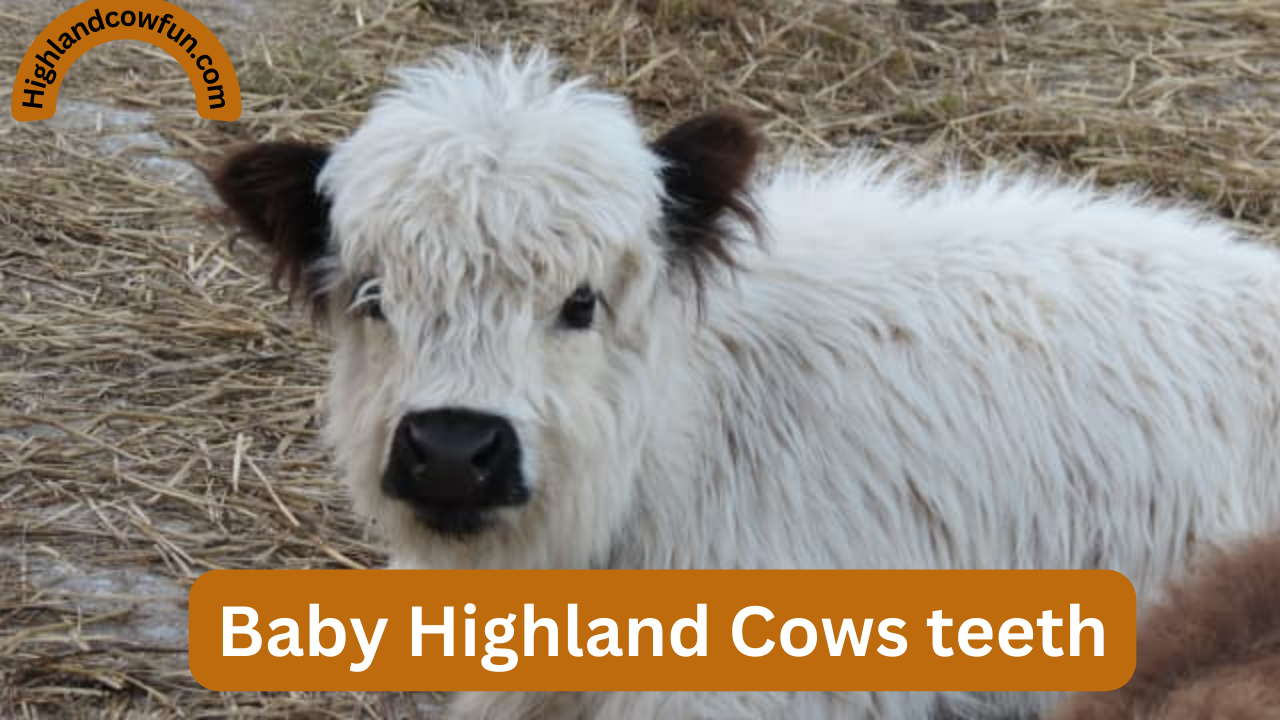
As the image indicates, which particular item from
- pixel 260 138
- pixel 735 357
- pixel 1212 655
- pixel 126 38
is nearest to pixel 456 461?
pixel 735 357

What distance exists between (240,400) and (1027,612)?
2.59m

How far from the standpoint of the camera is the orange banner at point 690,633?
4371 millimetres

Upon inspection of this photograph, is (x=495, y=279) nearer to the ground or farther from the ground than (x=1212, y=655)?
farther from the ground

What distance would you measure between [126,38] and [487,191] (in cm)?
480

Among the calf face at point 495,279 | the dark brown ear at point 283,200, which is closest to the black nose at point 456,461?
the calf face at point 495,279

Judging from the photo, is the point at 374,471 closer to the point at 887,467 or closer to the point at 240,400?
the point at 887,467

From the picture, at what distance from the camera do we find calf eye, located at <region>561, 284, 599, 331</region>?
403 cm

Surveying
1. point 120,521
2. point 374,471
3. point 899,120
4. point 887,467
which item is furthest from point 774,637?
point 899,120

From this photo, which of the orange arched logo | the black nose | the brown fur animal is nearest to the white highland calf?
the black nose

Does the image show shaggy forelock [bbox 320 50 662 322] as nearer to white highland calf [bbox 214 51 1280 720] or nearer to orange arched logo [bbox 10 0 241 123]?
white highland calf [bbox 214 51 1280 720]

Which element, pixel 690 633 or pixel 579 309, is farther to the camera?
pixel 690 633

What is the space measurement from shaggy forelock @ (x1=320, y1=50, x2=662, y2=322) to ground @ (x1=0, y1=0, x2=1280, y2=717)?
67 cm

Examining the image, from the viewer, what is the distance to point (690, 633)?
4.38m

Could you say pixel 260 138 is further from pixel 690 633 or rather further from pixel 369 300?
pixel 690 633
